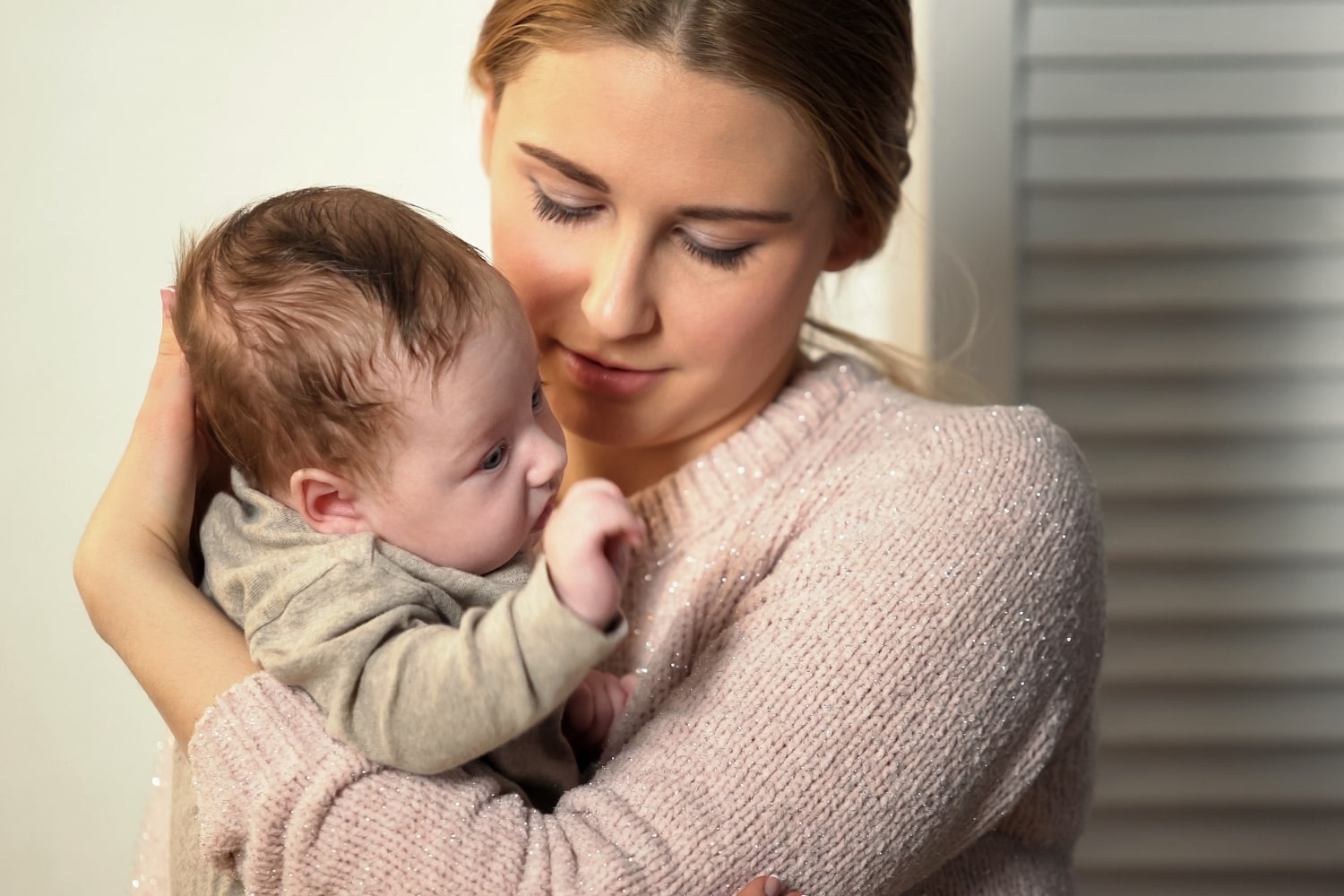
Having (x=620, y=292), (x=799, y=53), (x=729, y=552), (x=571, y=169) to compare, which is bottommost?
(x=729, y=552)

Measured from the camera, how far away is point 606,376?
138 cm

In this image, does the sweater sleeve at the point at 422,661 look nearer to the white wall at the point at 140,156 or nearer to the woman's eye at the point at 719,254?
the woman's eye at the point at 719,254

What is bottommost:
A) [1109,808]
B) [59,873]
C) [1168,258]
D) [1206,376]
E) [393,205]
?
[59,873]

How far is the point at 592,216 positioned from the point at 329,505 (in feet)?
1.31

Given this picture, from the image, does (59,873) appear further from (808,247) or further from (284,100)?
(808,247)

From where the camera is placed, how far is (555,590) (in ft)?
3.08

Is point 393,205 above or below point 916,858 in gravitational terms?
above

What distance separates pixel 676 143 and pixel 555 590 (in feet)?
1.60

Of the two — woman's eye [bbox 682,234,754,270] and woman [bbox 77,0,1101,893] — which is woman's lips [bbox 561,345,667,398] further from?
woman's eye [bbox 682,234,754,270]

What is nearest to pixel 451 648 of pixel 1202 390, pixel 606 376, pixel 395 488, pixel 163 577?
pixel 395 488

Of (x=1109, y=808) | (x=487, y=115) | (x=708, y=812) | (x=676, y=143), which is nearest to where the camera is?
(x=708, y=812)

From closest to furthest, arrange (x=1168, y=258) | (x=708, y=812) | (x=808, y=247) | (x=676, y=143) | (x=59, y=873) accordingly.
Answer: (x=708, y=812) < (x=676, y=143) < (x=808, y=247) < (x=1168, y=258) < (x=59, y=873)

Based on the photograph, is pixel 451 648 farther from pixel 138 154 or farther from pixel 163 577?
pixel 138 154

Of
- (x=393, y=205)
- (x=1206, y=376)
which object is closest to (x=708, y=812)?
(x=393, y=205)
